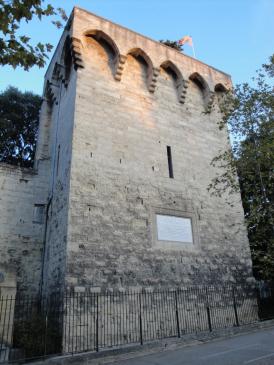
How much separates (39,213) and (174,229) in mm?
4998

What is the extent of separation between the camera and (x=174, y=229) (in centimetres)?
1105

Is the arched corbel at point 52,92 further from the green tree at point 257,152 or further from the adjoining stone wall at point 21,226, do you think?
the green tree at point 257,152

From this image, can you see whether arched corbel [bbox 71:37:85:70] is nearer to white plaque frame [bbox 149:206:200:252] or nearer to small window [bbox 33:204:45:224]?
small window [bbox 33:204:45:224]

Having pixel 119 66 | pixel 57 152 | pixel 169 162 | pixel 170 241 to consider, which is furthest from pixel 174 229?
pixel 119 66

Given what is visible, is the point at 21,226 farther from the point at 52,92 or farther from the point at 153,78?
the point at 153,78

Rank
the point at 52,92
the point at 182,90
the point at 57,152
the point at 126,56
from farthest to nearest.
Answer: the point at 52,92 → the point at 182,90 → the point at 126,56 → the point at 57,152

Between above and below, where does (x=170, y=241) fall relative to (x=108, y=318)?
above

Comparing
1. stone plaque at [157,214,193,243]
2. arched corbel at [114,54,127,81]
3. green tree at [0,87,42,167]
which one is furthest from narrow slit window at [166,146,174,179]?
green tree at [0,87,42,167]

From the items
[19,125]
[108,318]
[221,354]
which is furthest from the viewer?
[19,125]

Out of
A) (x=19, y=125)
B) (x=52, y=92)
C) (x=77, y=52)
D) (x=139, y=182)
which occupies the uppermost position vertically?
(x=19, y=125)

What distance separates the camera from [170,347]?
24.3 feet

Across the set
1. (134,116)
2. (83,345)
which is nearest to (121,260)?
(83,345)

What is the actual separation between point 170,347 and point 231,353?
63.0 inches

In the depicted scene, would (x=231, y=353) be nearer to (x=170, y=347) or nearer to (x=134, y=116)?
(x=170, y=347)
